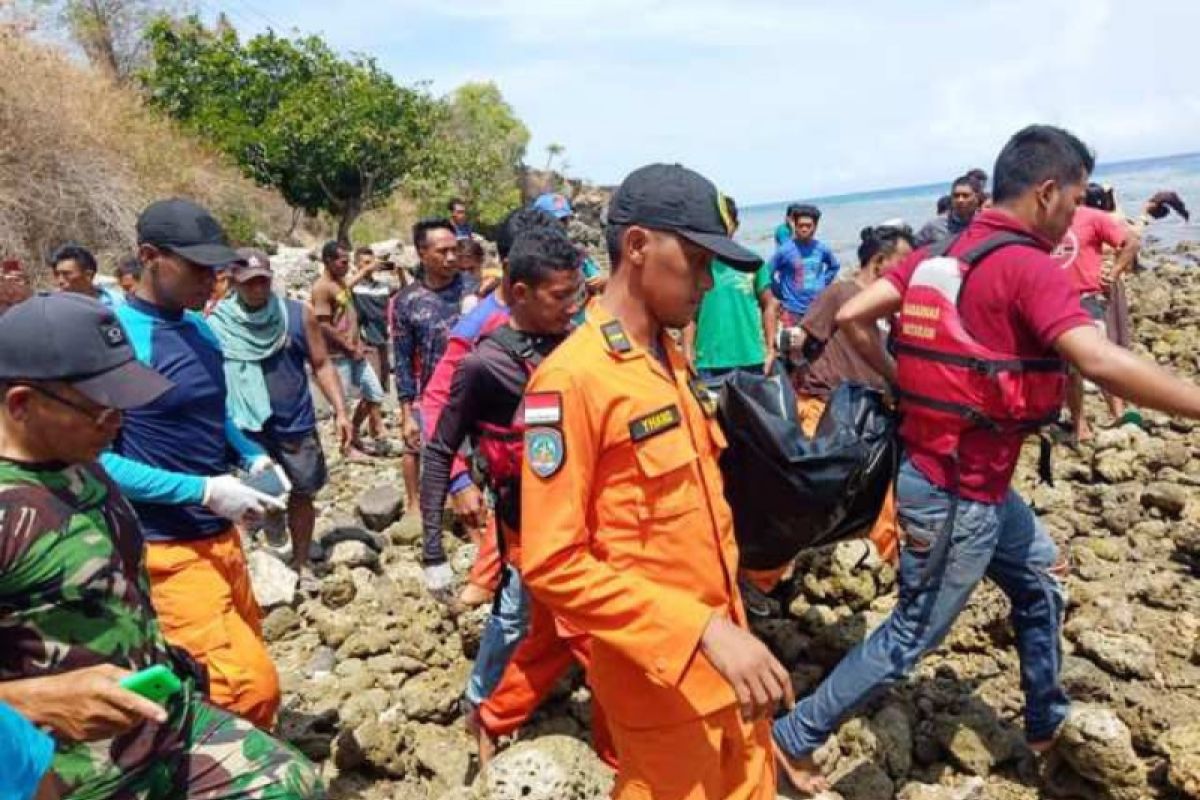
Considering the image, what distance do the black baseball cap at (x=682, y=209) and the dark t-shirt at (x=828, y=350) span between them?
3.00m

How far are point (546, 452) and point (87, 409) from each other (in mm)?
1012

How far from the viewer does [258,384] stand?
16.8ft

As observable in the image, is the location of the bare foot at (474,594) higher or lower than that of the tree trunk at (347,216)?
lower

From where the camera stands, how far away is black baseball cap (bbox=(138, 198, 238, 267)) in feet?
10.0

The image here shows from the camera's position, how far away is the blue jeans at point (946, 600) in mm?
2932

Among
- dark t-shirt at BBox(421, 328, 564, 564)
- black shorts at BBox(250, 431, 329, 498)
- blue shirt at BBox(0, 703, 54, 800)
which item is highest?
dark t-shirt at BBox(421, 328, 564, 564)

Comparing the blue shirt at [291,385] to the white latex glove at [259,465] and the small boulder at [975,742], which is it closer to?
the white latex glove at [259,465]

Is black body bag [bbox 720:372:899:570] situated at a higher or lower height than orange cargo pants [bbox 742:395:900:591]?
higher

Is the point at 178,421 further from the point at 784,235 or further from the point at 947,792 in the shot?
the point at 784,235

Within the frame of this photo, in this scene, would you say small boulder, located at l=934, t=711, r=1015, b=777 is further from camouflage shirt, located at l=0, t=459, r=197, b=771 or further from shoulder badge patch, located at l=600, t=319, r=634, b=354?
camouflage shirt, located at l=0, t=459, r=197, b=771

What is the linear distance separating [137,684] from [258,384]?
3.44 m

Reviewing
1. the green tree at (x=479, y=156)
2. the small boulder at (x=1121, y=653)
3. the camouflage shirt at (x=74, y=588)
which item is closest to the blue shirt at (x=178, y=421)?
the camouflage shirt at (x=74, y=588)

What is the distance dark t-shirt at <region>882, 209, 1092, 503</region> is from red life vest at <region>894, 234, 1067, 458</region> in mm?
28

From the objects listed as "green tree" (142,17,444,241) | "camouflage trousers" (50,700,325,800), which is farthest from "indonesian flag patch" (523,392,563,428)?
"green tree" (142,17,444,241)
